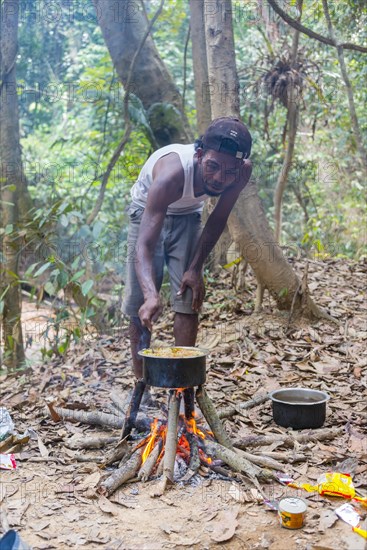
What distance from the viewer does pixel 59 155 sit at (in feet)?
40.1

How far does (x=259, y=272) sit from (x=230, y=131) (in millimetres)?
2421

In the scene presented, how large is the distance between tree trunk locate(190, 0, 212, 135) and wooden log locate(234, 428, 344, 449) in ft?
12.7

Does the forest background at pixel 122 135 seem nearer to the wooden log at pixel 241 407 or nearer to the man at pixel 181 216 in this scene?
the man at pixel 181 216

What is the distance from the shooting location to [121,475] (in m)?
2.94

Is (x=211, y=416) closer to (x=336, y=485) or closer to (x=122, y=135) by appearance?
(x=336, y=485)

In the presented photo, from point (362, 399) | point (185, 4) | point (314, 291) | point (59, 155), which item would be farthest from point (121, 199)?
point (362, 399)

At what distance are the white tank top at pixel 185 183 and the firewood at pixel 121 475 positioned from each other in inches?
58.4

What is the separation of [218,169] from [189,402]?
1.27m

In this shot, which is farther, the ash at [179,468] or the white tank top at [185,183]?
the white tank top at [185,183]

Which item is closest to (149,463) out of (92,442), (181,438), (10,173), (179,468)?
(179,468)

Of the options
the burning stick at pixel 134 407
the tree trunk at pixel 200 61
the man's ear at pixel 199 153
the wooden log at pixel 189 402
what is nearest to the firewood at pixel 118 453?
the burning stick at pixel 134 407

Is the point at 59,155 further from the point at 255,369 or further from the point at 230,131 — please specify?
the point at 230,131

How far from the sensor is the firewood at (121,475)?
2861 millimetres

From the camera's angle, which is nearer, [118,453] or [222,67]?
[118,453]
